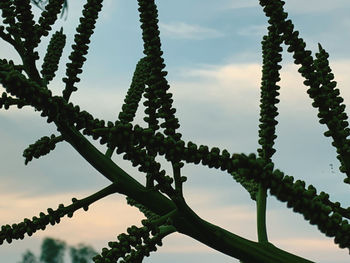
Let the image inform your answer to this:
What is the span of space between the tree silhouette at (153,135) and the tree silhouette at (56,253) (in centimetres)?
2882

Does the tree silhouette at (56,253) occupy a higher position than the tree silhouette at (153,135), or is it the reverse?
the tree silhouette at (56,253)

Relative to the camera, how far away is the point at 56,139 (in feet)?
7.14

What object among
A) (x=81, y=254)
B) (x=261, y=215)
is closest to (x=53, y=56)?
(x=261, y=215)

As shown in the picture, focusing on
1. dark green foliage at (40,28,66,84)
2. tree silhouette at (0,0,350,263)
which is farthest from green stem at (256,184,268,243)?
dark green foliage at (40,28,66,84)

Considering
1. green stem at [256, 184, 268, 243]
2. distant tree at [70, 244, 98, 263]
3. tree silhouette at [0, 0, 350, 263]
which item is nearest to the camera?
tree silhouette at [0, 0, 350, 263]

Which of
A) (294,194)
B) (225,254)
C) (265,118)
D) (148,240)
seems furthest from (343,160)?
(294,194)

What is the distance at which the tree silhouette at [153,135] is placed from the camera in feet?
4.83

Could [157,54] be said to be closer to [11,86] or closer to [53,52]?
[11,86]

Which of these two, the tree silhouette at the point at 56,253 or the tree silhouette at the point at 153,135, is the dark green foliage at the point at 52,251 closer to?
the tree silhouette at the point at 56,253

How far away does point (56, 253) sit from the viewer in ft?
106

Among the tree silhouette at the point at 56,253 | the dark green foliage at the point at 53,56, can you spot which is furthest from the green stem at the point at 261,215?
the tree silhouette at the point at 56,253

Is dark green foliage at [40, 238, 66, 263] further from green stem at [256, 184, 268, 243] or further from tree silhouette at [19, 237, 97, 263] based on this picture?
green stem at [256, 184, 268, 243]

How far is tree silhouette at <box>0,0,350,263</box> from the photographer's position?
1473mm

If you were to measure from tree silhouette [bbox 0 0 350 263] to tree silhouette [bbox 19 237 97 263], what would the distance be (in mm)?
28823
